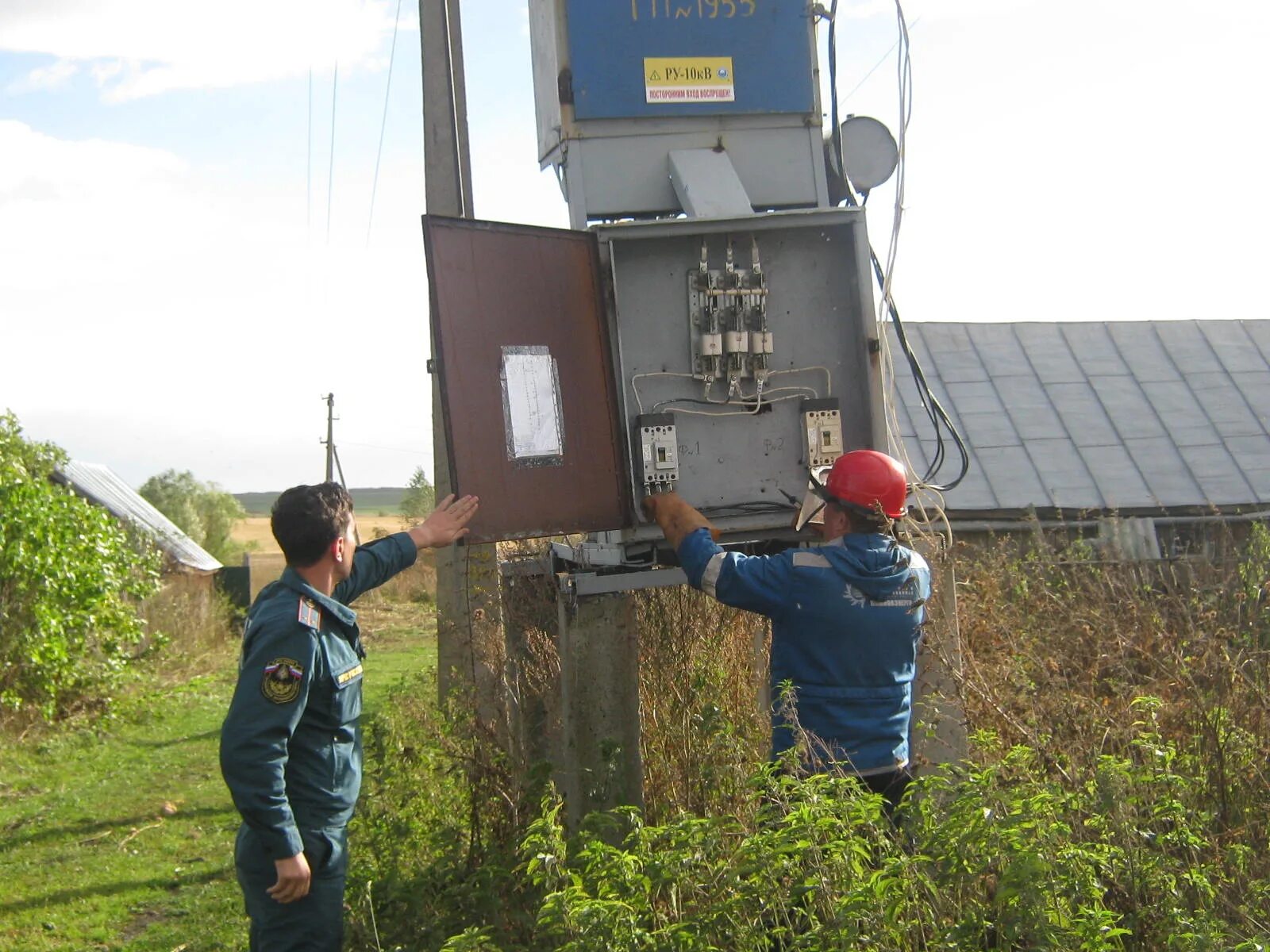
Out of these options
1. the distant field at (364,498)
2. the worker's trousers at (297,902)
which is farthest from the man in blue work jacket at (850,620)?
the distant field at (364,498)

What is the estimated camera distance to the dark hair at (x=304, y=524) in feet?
12.3

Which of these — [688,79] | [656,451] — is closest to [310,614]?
[656,451]

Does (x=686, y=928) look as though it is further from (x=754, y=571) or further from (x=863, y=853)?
(x=754, y=571)

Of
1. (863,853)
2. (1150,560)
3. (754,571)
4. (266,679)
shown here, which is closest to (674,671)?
(754,571)

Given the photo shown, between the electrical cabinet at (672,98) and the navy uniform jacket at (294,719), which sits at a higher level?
the electrical cabinet at (672,98)

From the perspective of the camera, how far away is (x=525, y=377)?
4637 millimetres

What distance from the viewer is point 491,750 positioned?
546 cm

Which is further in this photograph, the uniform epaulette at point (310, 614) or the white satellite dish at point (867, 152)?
the white satellite dish at point (867, 152)

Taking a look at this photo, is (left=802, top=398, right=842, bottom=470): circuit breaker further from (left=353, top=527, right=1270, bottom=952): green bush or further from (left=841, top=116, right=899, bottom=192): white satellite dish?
(left=841, top=116, right=899, bottom=192): white satellite dish

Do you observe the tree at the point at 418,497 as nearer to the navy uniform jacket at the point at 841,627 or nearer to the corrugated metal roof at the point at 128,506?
the corrugated metal roof at the point at 128,506

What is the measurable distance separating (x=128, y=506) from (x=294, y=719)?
25.6 meters

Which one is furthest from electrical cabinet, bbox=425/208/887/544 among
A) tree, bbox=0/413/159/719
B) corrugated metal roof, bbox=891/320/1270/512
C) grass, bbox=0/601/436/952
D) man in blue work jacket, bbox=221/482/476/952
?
corrugated metal roof, bbox=891/320/1270/512

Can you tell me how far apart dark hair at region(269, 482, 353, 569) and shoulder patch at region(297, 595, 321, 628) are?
15 centimetres

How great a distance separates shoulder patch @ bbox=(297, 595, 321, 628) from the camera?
3.61m
